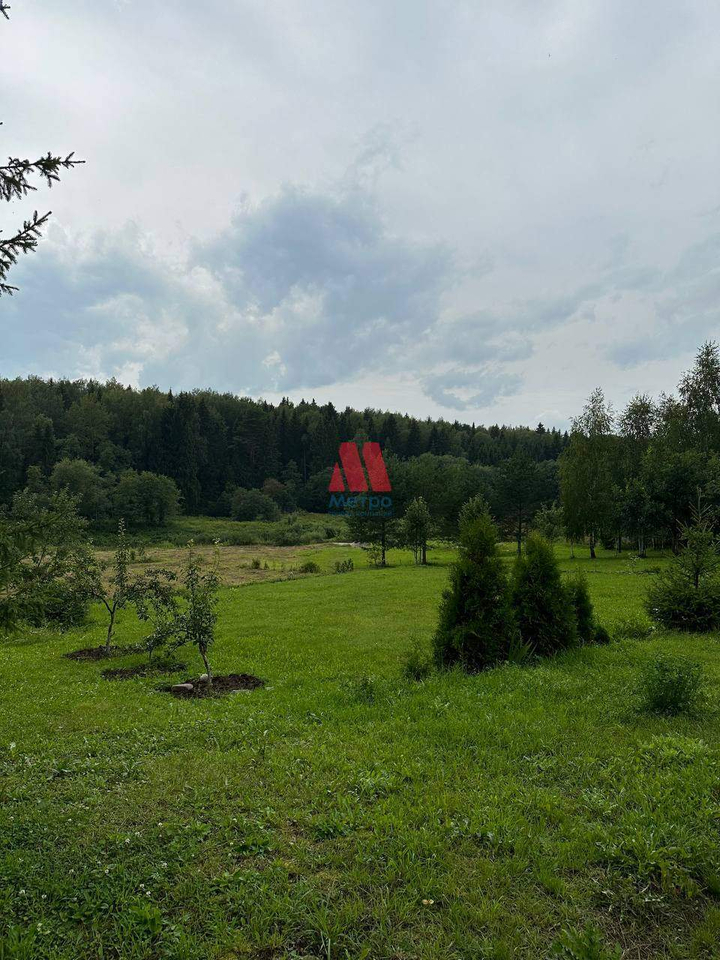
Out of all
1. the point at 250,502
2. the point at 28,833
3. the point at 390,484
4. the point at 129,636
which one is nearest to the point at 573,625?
the point at 28,833

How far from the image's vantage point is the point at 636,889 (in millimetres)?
3777

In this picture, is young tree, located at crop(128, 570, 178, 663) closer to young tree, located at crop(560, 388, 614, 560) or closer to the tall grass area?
young tree, located at crop(560, 388, 614, 560)

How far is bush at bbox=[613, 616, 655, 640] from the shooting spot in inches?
508

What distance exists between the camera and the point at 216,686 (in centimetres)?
1052

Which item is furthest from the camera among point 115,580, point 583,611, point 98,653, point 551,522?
point 551,522

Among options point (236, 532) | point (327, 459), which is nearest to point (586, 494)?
point (236, 532)

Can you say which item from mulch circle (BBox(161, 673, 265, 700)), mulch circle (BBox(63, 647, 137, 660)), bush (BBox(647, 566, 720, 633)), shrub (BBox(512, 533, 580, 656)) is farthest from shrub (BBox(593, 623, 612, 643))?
mulch circle (BBox(63, 647, 137, 660))

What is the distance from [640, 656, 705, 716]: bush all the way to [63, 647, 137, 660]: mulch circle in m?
13.1

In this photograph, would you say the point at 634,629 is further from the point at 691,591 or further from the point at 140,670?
the point at 140,670

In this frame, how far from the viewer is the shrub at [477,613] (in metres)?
10.5

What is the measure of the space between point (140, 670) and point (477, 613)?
27.8 ft

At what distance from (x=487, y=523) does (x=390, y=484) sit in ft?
139

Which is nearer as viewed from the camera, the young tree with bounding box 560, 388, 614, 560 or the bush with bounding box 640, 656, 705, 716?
the bush with bounding box 640, 656, 705, 716

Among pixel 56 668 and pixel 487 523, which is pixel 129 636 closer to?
pixel 56 668
